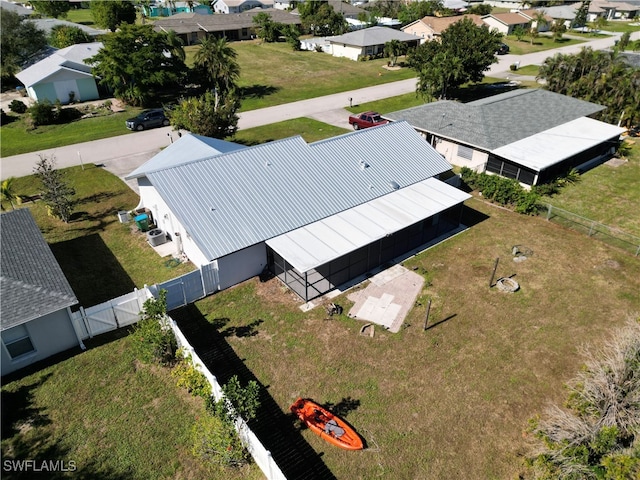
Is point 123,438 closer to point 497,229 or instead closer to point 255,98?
point 497,229

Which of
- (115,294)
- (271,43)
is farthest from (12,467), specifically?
(271,43)

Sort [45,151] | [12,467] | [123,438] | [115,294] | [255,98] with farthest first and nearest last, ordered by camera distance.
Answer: [255,98]
[45,151]
[115,294]
[123,438]
[12,467]

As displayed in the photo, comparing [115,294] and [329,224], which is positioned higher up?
[329,224]

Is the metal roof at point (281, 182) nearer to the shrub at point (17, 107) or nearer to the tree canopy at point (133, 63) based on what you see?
the tree canopy at point (133, 63)

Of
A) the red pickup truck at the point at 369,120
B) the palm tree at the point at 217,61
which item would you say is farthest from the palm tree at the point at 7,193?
the red pickup truck at the point at 369,120

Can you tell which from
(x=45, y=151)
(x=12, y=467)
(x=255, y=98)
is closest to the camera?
(x=12, y=467)

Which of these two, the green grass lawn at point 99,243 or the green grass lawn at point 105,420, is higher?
the green grass lawn at point 99,243

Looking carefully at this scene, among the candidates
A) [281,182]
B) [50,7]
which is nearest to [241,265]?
[281,182]
